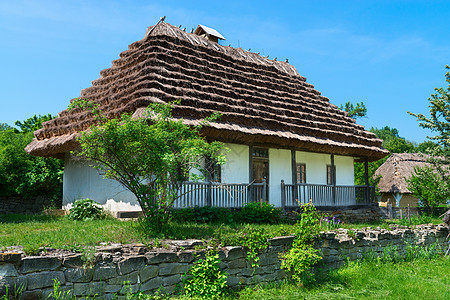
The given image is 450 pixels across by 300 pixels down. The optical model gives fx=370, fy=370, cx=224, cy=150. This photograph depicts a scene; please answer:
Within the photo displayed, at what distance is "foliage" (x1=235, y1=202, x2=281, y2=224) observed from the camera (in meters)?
10.8

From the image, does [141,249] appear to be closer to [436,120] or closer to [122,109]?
[122,109]

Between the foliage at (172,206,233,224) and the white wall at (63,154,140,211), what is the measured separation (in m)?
1.95

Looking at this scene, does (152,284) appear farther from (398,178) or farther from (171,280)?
(398,178)

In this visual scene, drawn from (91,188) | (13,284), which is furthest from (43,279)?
(91,188)

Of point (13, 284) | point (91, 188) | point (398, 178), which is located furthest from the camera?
point (398, 178)

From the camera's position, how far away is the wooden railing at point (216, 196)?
10812 millimetres

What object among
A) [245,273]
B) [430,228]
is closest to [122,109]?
[245,273]

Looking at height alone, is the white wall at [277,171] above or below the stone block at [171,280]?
above

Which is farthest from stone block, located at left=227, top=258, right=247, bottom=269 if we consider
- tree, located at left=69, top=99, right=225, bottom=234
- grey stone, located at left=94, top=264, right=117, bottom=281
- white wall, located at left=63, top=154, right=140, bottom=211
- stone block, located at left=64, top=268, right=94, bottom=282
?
white wall, located at left=63, top=154, right=140, bottom=211

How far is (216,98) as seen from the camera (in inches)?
491

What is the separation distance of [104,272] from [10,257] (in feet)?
4.25

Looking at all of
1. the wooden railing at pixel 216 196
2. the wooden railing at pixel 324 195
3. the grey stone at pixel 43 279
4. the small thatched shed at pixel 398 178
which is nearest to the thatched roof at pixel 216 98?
the wooden railing at pixel 324 195

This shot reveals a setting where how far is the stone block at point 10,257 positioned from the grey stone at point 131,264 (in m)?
1.39

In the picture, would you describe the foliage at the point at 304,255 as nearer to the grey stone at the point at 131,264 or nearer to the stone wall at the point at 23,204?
the grey stone at the point at 131,264
